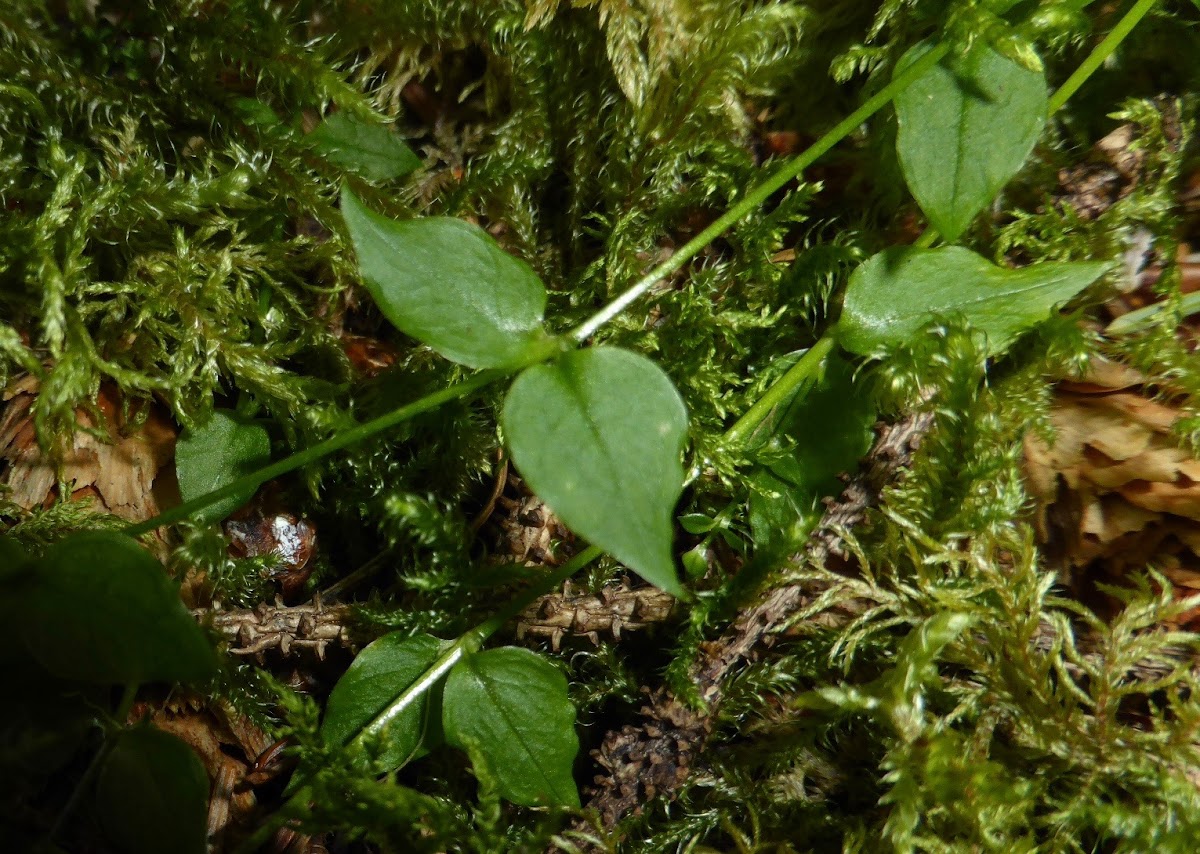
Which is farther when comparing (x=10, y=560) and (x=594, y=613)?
(x=594, y=613)

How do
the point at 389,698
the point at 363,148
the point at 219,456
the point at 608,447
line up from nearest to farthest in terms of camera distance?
the point at 608,447
the point at 389,698
the point at 219,456
the point at 363,148

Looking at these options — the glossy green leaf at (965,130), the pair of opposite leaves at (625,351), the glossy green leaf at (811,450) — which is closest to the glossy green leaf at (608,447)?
the pair of opposite leaves at (625,351)

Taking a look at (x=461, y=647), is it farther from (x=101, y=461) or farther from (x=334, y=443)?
(x=101, y=461)

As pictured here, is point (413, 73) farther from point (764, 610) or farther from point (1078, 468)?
point (1078, 468)

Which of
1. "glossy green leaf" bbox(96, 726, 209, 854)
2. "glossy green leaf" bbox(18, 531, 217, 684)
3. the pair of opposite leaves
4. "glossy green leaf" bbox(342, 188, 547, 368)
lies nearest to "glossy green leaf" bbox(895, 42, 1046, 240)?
the pair of opposite leaves

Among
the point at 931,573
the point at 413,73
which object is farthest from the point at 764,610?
the point at 413,73

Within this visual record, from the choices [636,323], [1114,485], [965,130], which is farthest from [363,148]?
[1114,485]

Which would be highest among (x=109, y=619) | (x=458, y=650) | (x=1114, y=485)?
(x=109, y=619)

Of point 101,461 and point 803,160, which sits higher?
point 803,160

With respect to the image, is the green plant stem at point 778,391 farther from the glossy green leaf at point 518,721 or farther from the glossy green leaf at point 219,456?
the glossy green leaf at point 219,456
